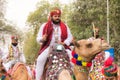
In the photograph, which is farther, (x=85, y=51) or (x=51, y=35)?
(x=51, y=35)

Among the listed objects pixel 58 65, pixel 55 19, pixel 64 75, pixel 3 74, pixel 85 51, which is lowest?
pixel 3 74

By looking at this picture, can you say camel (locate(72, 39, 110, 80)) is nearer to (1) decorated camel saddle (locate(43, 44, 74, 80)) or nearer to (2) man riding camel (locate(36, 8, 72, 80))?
(1) decorated camel saddle (locate(43, 44, 74, 80))

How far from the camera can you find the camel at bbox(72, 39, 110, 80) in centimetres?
748

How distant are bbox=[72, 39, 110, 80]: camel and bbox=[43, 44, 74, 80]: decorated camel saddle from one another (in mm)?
210

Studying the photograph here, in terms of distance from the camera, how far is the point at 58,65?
7766mm

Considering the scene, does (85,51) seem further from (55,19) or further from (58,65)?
(55,19)

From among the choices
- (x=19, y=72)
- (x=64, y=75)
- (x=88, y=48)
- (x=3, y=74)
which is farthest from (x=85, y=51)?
(x=19, y=72)

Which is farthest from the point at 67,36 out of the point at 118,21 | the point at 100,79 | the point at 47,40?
the point at 118,21

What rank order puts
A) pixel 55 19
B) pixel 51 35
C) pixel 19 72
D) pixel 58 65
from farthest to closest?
pixel 19 72
pixel 51 35
pixel 55 19
pixel 58 65

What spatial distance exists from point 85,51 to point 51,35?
1.25 meters

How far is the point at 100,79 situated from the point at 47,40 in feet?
4.11

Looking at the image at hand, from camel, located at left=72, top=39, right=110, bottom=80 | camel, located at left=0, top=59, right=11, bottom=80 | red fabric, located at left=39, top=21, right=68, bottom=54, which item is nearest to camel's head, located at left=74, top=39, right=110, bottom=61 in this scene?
camel, located at left=72, top=39, right=110, bottom=80

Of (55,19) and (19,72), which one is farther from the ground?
(55,19)

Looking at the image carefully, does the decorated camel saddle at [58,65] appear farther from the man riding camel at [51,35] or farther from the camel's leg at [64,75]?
the man riding camel at [51,35]
